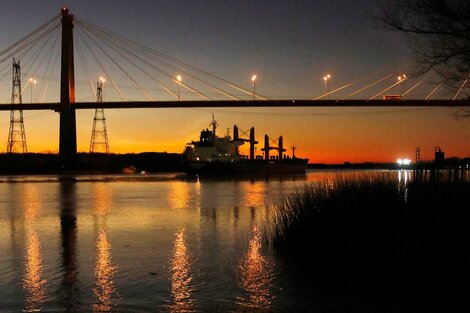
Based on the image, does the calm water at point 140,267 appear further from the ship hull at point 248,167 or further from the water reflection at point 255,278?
the ship hull at point 248,167

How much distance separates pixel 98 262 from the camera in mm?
7684

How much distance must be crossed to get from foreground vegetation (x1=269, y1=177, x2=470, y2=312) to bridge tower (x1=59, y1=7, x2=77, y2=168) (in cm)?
3976

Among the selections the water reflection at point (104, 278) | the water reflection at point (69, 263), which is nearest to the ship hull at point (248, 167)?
the water reflection at point (69, 263)

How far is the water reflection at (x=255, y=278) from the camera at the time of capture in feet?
18.6

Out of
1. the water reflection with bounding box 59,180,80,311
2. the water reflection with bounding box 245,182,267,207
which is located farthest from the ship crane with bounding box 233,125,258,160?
the water reflection with bounding box 59,180,80,311

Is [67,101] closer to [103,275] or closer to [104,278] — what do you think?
[103,275]

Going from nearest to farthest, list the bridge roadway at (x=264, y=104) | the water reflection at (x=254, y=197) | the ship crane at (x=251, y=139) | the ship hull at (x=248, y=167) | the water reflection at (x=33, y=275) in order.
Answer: the water reflection at (x=33, y=275), the water reflection at (x=254, y=197), the bridge roadway at (x=264, y=104), the ship hull at (x=248, y=167), the ship crane at (x=251, y=139)

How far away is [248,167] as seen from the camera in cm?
7094

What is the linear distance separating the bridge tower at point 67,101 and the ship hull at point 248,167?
1980 cm

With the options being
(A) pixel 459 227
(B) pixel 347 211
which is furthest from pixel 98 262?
(A) pixel 459 227

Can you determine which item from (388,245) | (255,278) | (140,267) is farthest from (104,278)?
(388,245)

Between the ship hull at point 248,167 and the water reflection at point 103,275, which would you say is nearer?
the water reflection at point 103,275

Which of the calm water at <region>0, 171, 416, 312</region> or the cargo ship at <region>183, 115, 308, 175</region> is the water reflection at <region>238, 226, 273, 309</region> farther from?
the cargo ship at <region>183, 115, 308, 175</region>

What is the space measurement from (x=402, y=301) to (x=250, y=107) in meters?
47.8
